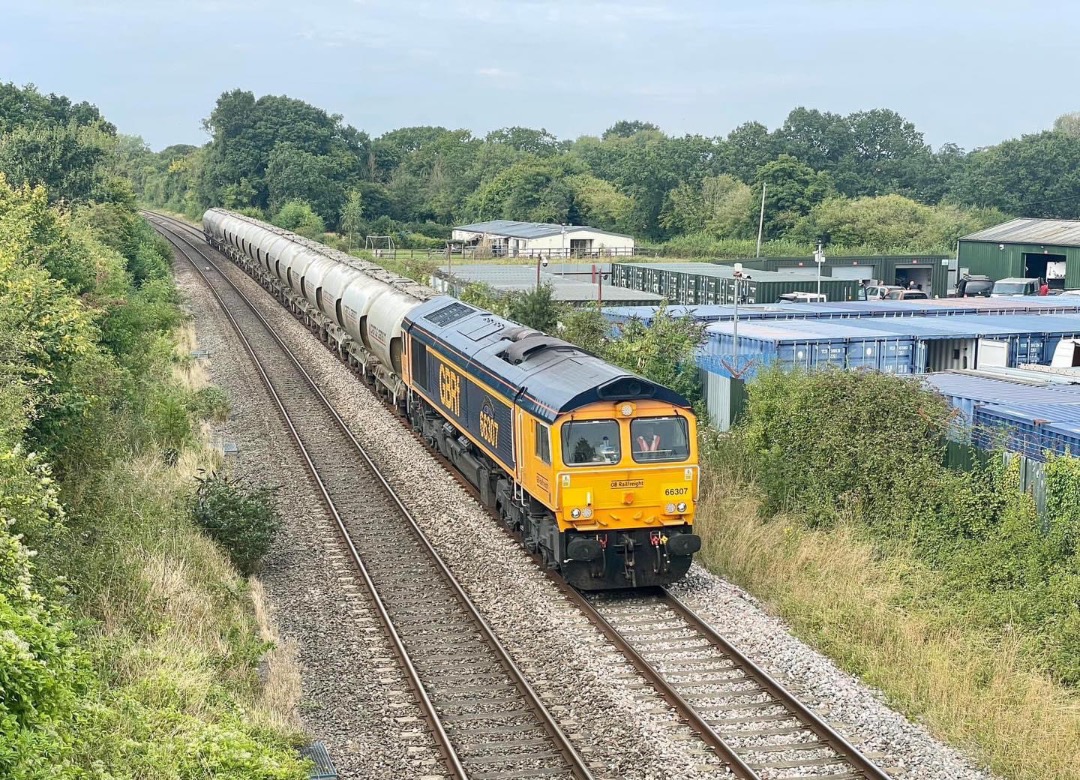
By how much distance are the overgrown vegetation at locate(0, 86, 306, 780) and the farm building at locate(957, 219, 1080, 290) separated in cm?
4628

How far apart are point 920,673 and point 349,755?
21.0ft

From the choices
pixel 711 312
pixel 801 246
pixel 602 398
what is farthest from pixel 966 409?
pixel 801 246

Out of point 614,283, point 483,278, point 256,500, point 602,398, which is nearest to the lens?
point 602,398

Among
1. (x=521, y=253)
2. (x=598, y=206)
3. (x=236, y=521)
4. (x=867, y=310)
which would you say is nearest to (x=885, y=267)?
(x=521, y=253)

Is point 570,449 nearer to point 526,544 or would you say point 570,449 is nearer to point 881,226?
point 526,544

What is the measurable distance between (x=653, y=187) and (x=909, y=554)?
79576 millimetres

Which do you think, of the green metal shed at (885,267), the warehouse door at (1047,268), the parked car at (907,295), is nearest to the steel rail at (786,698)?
the parked car at (907,295)

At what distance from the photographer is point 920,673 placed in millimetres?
12789

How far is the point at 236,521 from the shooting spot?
673 inches

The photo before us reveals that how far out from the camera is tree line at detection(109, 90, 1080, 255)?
8388cm

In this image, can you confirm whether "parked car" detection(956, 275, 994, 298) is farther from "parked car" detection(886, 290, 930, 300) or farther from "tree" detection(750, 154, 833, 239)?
"tree" detection(750, 154, 833, 239)

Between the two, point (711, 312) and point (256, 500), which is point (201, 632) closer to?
point (256, 500)

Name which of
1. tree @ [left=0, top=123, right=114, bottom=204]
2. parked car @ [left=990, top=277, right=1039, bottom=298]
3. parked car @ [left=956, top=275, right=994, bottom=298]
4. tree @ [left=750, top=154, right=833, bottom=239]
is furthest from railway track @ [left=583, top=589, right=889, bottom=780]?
tree @ [left=750, top=154, right=833, bottom=239]

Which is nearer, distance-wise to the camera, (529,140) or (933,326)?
(933,326)
